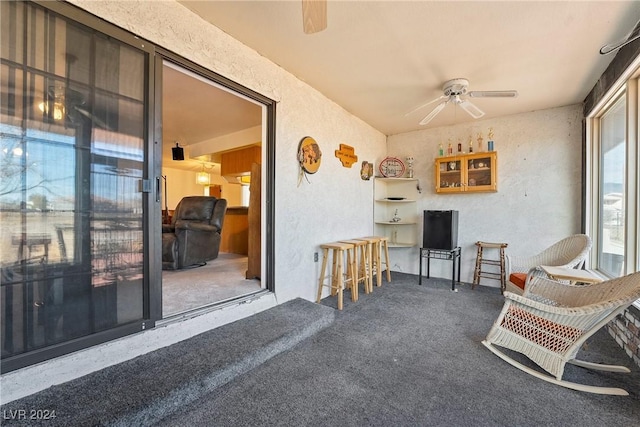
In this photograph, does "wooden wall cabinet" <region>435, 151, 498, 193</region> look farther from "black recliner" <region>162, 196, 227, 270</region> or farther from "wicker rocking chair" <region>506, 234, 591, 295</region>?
"black recliner" <region>162, 196, 227, 270</region>

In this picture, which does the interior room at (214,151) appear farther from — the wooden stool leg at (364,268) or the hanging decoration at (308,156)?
the wooden stool leg at (364,268)

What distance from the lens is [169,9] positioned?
172 cm

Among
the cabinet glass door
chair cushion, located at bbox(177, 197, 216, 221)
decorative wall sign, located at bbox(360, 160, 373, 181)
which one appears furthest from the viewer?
chair cushion, located at bbox(177, 197, 216, 221)

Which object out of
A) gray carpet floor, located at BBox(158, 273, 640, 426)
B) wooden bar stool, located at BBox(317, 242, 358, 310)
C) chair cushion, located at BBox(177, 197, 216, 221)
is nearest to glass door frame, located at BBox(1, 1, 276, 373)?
gray carpet floor, located at BBox(158, 273, 640, 426)

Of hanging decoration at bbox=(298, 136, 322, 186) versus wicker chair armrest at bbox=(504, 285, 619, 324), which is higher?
hanging decoration at bbox=(298, 136, 322, 186)

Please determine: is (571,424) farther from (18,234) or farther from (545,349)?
(18,234)

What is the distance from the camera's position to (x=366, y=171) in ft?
13.4

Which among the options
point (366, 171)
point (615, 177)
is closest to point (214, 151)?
point (366, 171)

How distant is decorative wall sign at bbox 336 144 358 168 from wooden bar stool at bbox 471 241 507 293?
7.10 feet

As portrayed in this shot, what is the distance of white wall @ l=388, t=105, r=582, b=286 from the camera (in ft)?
10.9

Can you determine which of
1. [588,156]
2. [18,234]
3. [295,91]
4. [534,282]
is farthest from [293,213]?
[588,156]

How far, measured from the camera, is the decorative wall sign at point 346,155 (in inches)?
137

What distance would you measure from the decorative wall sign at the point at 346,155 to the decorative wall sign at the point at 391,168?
832mm

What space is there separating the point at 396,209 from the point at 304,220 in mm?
2318
